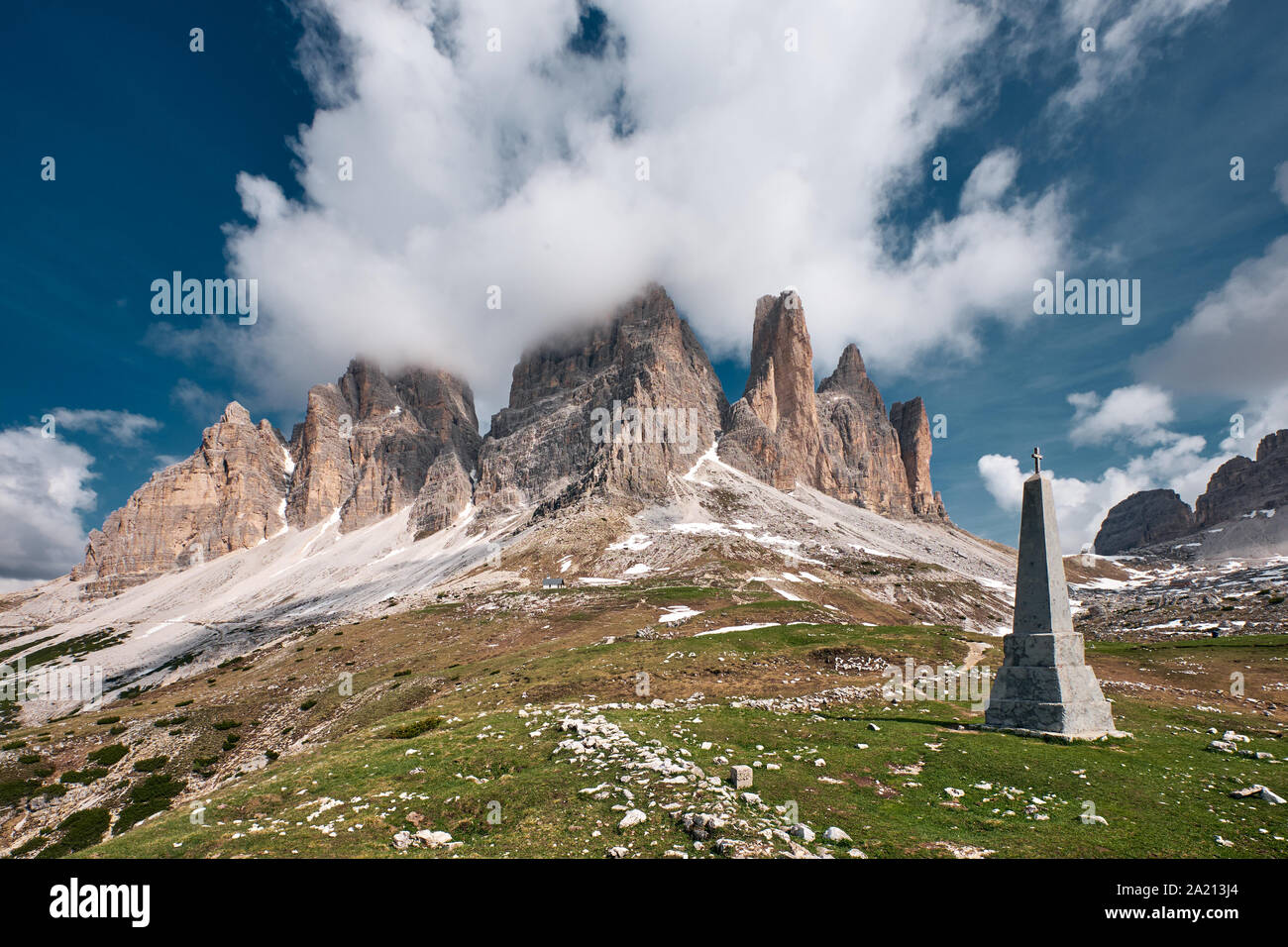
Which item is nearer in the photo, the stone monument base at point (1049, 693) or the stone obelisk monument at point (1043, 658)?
the stone monument base at point (1049, 693)

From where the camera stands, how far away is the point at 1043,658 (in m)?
20.8

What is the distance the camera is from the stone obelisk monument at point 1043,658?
65.8 feet

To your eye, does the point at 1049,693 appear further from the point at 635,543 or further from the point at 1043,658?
the point at 635,543

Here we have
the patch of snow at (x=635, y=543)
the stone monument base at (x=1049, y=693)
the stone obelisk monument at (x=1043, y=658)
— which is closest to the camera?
the stone monument base at (x=1049, y=693)

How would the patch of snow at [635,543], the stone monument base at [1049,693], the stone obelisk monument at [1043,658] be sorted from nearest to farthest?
the stone monument base at [1049,693]
the stone obelisk monument at [1043,658]
the patch of snow at [635,543]

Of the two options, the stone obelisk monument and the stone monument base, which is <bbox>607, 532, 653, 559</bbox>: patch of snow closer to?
the stone obelisk monument

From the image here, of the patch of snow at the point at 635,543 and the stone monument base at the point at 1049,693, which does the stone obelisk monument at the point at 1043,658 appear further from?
the patch of snow at the point at 635,543

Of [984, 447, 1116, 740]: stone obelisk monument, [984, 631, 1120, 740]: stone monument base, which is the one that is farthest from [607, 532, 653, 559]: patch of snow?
[984, 631, 1120, 740]: stone monument base

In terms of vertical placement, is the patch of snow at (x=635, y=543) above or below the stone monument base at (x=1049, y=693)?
below

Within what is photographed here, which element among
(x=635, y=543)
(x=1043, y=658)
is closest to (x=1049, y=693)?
(x=1043, y=658)

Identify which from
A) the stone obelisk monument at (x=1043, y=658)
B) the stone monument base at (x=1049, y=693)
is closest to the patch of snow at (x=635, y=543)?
the stone obelisk monument at (x=1043, y=658)

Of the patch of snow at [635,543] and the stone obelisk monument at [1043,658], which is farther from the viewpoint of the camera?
the patch of snow at [635,543]

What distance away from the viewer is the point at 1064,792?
44.4 feet

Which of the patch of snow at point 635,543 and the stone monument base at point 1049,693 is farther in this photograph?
the patch of snow at point 635,543
